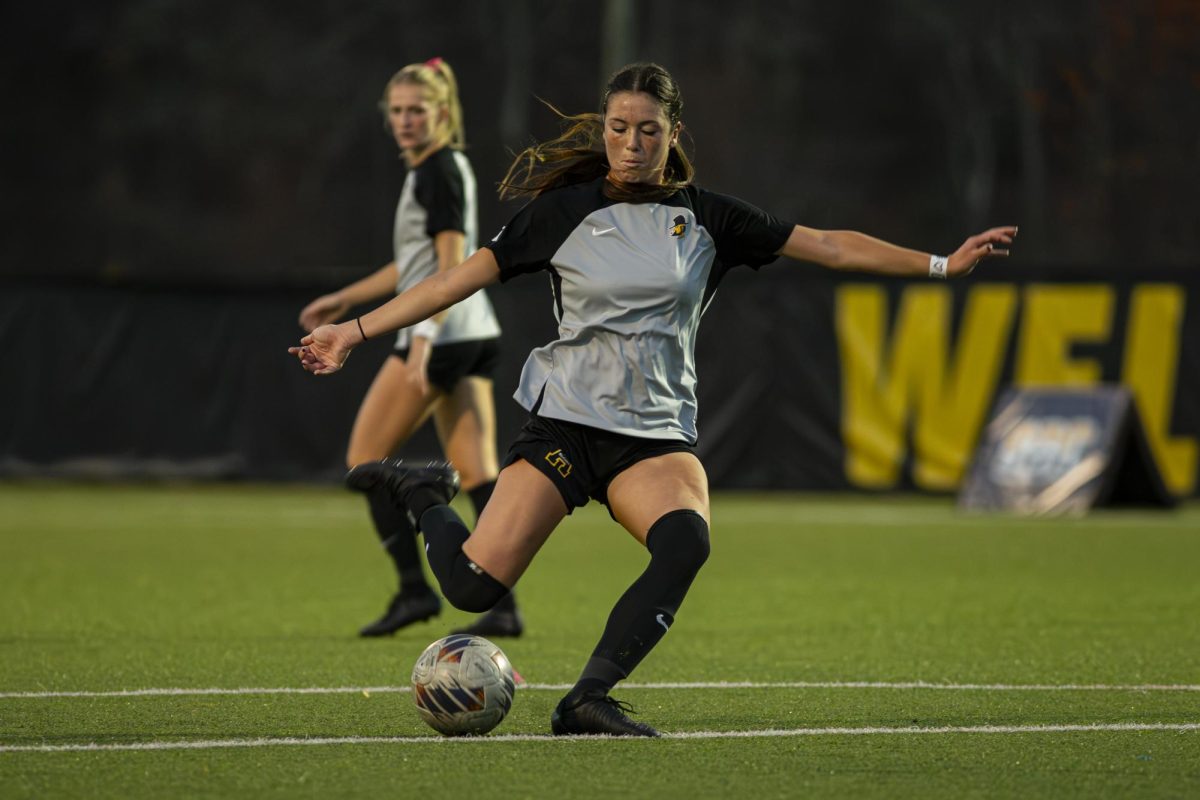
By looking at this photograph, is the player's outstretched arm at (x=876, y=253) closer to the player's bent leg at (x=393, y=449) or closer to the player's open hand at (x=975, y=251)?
the player's open hand at (x=975, y=251)

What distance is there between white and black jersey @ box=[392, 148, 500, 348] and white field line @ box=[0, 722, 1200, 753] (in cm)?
285

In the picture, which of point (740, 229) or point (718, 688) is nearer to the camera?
point (740, 229)

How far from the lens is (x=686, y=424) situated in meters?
6.00

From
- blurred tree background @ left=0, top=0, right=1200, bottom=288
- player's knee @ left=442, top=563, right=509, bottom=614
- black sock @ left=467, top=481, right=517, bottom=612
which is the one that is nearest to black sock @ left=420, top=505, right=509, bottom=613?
player's knee @ left=442, top=563, right=509, bottom=614

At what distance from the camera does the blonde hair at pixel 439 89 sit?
834 cm

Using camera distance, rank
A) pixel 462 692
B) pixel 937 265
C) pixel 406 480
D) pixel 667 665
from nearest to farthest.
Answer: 1. pixel 462 692
2. pixel 937 265
3. pixel 406 480
4. pixel 667 665

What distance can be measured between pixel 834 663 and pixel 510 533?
81.5 inches

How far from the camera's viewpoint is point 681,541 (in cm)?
571

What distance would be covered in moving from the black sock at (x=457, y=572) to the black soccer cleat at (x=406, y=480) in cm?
23

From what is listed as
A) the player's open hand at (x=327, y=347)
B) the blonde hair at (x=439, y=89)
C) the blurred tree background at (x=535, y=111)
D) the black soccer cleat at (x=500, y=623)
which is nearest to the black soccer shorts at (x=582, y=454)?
the player's open hand at (x=327, y=347)

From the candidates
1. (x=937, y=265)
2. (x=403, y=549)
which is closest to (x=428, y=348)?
(x=403, y=549)

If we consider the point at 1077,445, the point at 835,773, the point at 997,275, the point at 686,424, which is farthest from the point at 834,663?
the point at 997,275

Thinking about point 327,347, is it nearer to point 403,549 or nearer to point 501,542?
point 501,542

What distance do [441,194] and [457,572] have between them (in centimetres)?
270
